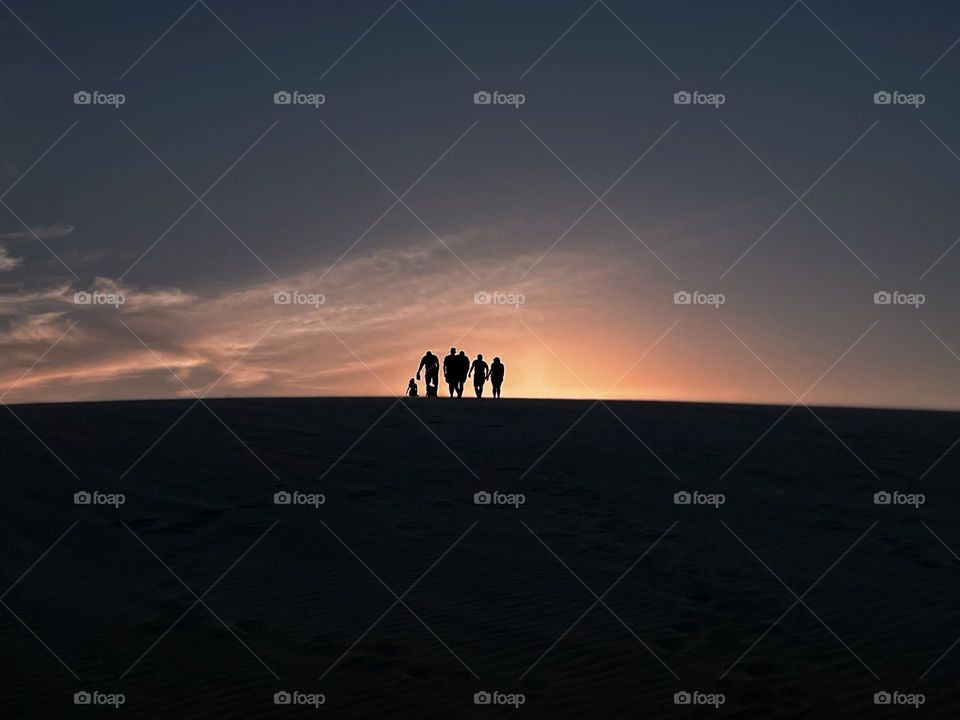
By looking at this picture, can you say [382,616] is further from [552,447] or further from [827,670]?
[552,447]

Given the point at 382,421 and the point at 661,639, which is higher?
the point at 382,421

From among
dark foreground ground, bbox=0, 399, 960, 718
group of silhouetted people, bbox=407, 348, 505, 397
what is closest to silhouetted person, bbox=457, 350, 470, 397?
group of silhouetted people, bbox=407, 348, 505, 397

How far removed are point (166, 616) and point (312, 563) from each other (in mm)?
2133

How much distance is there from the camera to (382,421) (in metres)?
21.6

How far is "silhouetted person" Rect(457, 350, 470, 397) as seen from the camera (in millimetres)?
28266

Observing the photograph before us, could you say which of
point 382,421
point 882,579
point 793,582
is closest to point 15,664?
point 793,582

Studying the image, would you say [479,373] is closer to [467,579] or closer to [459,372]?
[459,372]

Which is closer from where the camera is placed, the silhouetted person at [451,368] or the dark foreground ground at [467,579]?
the dark foreground ground at [467,579]

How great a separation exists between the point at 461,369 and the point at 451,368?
297mm

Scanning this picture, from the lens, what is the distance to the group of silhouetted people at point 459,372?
28.3 m

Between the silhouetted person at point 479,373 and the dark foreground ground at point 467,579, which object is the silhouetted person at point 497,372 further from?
the dark foreground ground at point 467,579

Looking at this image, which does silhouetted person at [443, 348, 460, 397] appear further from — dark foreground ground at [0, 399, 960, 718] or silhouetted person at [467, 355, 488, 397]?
dark foreground ground at [0, 399, 960, 718]

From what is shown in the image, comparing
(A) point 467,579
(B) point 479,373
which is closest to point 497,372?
(B) point 479,373

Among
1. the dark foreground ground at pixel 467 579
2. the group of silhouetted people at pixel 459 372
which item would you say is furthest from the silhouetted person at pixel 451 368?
the dark foreground ground at pixel 467 579
